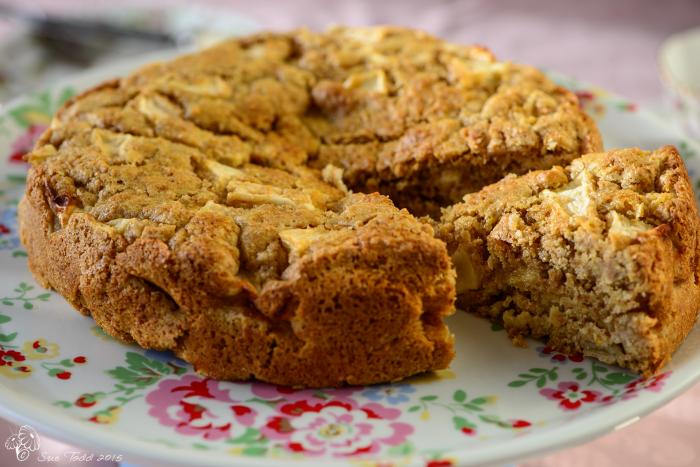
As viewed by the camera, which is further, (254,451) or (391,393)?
(391,393)

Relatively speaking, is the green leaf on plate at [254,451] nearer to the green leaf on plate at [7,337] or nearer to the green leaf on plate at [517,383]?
the green leaf on plate at [517,383]

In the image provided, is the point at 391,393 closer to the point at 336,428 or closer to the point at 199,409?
the point at 336,428

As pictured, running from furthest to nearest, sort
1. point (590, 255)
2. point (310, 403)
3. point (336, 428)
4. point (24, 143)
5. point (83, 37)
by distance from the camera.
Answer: point (83, 37)
point (24, 143)
point (590, 255)
point (310, 403)
point (336, 428)

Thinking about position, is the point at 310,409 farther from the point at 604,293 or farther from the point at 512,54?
the point at 512,54

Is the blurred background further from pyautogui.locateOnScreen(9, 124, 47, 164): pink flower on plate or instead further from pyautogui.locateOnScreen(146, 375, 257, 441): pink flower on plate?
pyautogui.locateOnScreen(146, 375, 257, 441): pink flower on plate

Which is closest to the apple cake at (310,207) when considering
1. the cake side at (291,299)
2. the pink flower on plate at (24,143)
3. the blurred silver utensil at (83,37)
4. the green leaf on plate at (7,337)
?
the cake side at (291,299)

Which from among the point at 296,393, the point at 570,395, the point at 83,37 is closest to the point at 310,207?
the point at 296,393
